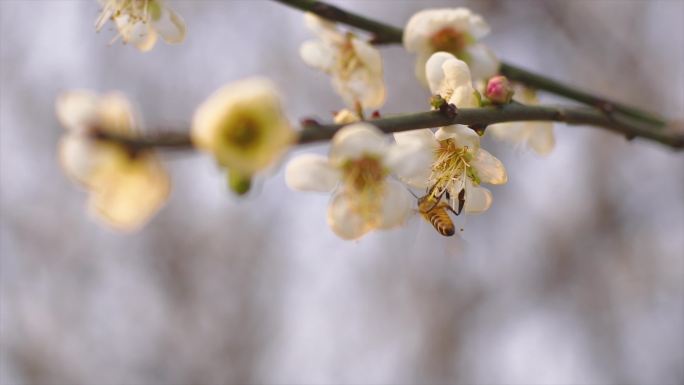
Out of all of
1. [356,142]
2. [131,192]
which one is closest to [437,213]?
[356,142]

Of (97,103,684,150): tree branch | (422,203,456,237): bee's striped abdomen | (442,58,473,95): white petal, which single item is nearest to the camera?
(97,103,684,150): tree branch

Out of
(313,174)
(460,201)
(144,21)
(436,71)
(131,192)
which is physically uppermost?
(144,21)

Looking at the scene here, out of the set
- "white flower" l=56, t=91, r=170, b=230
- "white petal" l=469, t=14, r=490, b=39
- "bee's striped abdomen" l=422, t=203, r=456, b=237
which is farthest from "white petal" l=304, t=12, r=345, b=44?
"white flower" l=56, t=91, r=170, b=230

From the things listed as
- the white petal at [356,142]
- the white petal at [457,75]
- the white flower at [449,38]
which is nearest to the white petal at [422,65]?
the white flower at [449,38]

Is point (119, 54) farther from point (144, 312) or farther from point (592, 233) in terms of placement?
point (592, 233)

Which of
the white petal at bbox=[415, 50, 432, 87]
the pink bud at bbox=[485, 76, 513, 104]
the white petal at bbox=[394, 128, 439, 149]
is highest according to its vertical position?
the white petal at bbox=[415, 50, 432, 87]

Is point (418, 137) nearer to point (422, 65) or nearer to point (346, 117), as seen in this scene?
point (346, 117)

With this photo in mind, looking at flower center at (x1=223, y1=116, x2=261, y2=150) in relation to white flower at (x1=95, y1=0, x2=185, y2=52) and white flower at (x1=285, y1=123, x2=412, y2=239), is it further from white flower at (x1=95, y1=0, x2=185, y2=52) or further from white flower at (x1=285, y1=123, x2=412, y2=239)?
white flower at (x1=95, y1=0, x2=185, y2=52)
